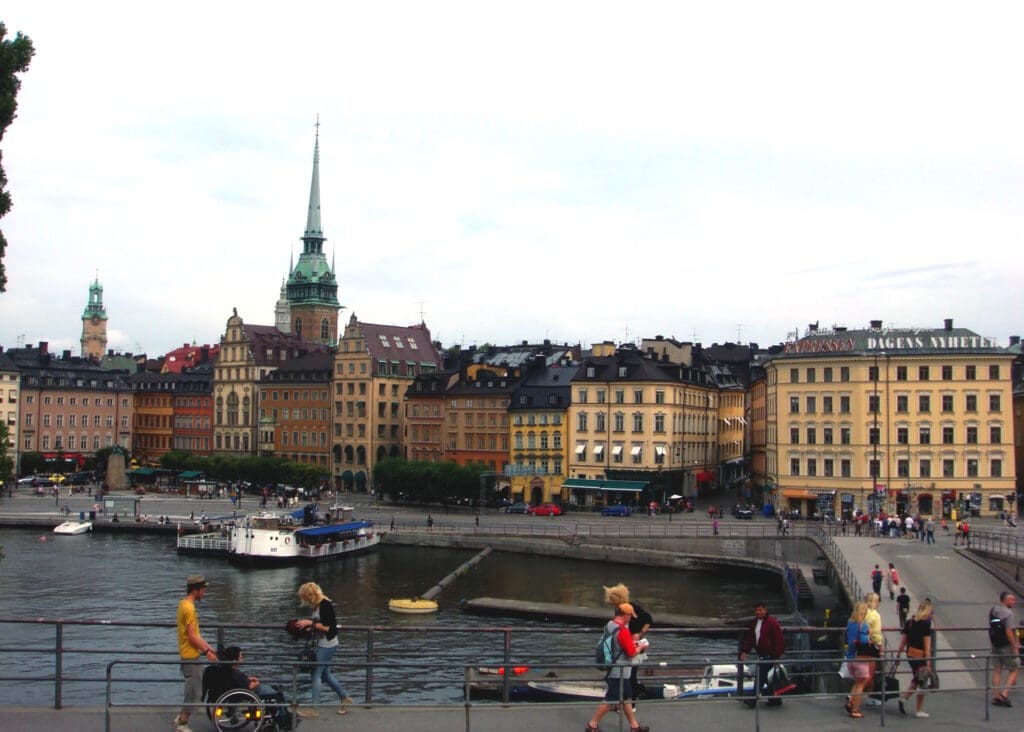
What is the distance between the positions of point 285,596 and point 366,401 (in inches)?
2131

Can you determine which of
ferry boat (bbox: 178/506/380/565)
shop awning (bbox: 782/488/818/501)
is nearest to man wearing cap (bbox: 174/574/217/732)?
ferry boat (bbox: 178/506/380/565)

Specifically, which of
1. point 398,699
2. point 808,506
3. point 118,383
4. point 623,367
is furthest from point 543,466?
point 118,383

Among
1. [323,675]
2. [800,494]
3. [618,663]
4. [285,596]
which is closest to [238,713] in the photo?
[323,675]

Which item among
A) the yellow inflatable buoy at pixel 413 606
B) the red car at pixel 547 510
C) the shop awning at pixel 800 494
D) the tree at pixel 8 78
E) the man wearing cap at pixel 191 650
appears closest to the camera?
the man wearing cap at pixel 191 650

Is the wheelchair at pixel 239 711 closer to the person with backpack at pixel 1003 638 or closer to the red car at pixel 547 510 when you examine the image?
the person with backpack at pixel 1003 638

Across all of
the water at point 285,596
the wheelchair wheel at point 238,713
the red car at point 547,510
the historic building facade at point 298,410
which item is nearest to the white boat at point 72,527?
the water at point 285,596

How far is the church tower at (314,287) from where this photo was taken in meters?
186

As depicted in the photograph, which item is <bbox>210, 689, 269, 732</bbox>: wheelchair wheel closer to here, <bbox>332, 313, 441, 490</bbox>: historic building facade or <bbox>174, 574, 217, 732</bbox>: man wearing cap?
<bbox>174, 574, 217, 732</bbox>: man wearing cap

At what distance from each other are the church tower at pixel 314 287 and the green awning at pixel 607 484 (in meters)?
105

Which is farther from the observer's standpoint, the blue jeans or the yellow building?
the yellow building

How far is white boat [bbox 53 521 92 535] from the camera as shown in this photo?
75562 mm

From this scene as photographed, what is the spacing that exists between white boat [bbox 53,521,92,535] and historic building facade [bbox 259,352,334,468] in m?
33.4

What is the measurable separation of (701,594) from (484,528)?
21.8 meters

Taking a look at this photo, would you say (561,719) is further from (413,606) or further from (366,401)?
(366,401)
